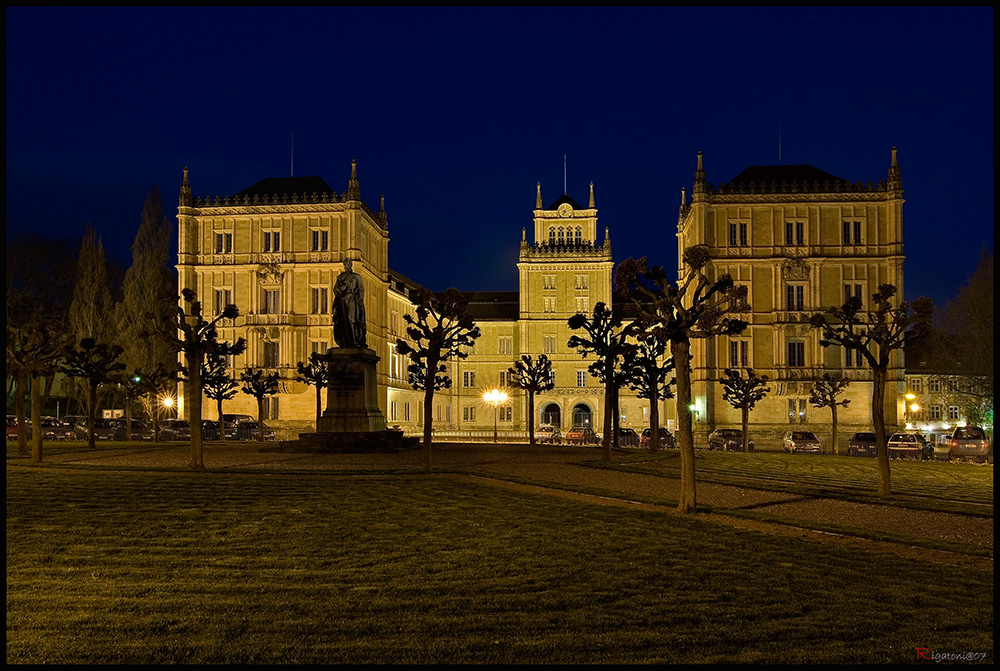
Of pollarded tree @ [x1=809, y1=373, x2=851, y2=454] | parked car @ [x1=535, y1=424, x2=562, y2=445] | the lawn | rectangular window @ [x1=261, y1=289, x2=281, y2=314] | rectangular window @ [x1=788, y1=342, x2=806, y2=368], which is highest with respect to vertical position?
rectangular window @ [x1=261, y1=289, x2=281, y2=314]

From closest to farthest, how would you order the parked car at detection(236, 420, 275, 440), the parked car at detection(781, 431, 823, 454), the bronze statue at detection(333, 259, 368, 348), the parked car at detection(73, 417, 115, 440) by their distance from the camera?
the bronze statue at detection(333, 259, 368, 348)
the parked car at detection(781, 431, 823, 454)
the parked car at detection(73, 417, 115, 440)
the parked car at detection(236, 420, 275, 440)

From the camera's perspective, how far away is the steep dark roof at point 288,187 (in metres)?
84.5

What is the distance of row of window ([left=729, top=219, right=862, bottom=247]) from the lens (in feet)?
Result: 260

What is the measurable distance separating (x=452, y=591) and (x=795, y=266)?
73991 mm

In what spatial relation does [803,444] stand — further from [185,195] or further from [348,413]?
[185,195]

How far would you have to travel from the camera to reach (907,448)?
168 ft

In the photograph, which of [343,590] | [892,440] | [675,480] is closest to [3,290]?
[343,590]

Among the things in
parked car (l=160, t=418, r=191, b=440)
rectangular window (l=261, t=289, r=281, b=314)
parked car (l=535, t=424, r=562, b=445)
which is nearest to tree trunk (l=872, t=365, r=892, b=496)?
parked car (l=535, t=424, r=562, b=445)

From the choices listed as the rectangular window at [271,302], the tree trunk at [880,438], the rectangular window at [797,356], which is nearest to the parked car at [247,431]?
the rectangular window at [271,302]

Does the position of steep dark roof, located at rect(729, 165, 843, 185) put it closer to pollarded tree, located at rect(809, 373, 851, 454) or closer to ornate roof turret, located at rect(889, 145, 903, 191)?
ornate roof turret, located at rect(889, 145, 903, 191)

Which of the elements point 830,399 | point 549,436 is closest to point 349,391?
point 830,399

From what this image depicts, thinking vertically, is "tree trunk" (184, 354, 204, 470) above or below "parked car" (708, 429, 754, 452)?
above

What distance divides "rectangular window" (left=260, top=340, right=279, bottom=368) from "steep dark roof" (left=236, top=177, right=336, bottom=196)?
14022mm

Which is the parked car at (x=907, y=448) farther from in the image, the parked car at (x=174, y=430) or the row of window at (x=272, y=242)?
the row of window at (x=272, y=242)
